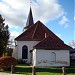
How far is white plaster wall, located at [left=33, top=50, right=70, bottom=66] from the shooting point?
4441 cm

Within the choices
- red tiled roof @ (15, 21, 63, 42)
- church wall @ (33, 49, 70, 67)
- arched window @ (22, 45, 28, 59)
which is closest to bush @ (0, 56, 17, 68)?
church wall @ (33, 49, 70, 67)

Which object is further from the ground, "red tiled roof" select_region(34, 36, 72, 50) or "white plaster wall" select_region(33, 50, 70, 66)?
"red tiled roof" select_region(34, 36, 72, 50)

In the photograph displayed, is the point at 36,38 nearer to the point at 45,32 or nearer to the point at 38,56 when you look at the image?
the point at 45,32

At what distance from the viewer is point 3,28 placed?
42.7 meters

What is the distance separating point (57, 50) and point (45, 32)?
10.8m

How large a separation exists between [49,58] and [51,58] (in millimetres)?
480

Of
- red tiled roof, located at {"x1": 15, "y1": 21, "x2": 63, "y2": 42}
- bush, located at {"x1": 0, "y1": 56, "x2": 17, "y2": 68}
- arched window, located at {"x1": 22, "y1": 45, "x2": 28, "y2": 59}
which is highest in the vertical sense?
red tiled roof, located at {"x1": 15, "y1": 21, "x2": 63, "y2": 42}

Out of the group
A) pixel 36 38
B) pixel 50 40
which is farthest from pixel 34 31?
pixel 50 40

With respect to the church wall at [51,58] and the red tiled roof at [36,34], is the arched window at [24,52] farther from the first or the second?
the church wall at [51,58]

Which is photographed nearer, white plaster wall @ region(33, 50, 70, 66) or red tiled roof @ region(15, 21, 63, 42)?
white plaster wall @ region(33, 50, 70, 66)

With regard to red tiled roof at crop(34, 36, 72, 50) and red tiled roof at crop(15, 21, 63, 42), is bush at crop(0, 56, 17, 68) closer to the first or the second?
red tiled roof at crop(34, 36, 72, 50)

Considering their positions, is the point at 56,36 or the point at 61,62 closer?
the point at 61,62

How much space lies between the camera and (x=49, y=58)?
44.7 m

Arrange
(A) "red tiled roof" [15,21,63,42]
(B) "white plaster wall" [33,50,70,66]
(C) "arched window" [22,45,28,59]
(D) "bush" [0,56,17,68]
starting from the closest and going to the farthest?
(D) "bush" [0,56,17,68] → (B) "white plaster wall" [33,50,70,66] → (A) "red tiled roof" [15,21,63,42] → (C) "arched window" [22,45,28,59]
